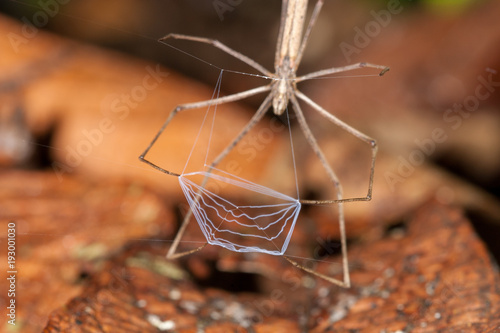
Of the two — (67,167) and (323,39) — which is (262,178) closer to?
(67,167)

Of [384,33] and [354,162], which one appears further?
[384,33]

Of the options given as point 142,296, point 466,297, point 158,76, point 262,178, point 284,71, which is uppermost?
point 158,76

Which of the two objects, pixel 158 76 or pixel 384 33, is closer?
pixel 158 76

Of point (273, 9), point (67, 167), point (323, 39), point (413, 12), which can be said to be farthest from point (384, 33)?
point (67, 167)

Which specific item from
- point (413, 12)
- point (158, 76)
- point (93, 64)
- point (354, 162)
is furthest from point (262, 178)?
point (413, 12)

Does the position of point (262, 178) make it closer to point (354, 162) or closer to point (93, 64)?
point (354, 162)

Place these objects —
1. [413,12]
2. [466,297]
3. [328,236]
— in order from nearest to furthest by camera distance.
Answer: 1. [466,297]
2. [328,236]
3. [413,12]


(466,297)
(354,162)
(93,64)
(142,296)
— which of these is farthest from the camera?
(93,64)

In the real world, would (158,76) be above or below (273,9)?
below

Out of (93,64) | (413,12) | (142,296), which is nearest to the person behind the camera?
(142,296)
